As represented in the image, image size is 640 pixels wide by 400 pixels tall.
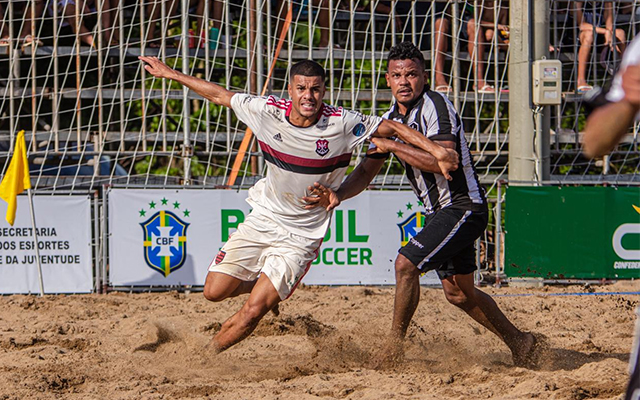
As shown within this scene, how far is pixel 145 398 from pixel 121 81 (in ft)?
20.4

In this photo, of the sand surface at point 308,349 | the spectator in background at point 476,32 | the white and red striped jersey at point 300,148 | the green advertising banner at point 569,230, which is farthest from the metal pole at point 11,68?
the green advertising banner at point 569,230

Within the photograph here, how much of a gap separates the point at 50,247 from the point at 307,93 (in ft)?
15.6

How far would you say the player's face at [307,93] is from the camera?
5391 mm

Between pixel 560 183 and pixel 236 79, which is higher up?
pixel 236 79

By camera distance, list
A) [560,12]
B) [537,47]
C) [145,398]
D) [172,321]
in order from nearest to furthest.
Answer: [145,398] < [172,321] < [537,47] < [560,12]

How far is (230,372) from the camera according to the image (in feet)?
18.1

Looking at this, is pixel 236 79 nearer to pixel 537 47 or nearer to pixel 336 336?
pixel 537 47

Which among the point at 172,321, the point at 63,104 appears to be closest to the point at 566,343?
the point at 172,321

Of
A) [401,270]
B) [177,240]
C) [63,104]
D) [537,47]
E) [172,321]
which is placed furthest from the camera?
[63,104]

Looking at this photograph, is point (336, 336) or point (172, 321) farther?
point (172, 321)

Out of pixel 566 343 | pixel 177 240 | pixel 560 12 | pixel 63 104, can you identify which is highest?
pixel 560 12

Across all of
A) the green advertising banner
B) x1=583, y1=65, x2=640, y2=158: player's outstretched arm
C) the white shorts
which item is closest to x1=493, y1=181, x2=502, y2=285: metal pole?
the green advertising banner

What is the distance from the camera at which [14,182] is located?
8703 mm

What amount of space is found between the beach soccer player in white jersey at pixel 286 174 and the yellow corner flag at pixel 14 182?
11.5 feet
